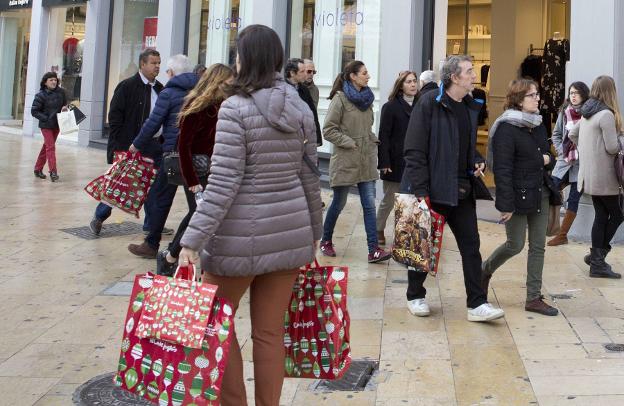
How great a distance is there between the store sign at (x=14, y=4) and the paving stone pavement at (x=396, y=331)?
1688 centimetres

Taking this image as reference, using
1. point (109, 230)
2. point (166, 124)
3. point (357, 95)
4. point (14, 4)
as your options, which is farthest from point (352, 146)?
point (14, 4)

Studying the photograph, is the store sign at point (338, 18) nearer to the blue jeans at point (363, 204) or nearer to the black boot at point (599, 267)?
the blue jeans at point (363, 204)

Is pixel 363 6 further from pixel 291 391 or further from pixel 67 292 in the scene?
pixel 291 391

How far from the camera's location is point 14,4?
24.7m

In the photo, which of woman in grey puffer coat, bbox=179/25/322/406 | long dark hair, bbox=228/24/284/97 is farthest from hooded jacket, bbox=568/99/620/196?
long dark hair, bbox=228/24/284/97

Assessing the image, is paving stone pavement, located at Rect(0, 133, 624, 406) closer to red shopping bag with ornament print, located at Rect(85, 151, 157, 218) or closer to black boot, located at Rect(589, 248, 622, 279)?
black boot, located at Rect(589, 248, 622, 279)

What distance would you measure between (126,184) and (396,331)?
139 inches

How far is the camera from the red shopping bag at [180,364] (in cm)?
325

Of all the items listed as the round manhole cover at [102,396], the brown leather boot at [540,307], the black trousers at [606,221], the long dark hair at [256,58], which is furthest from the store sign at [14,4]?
the long dark hair at [256,58]

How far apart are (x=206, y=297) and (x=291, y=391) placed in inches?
56.7

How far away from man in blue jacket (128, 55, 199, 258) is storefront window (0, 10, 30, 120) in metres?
20.9

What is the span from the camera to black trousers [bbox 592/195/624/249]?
728cm

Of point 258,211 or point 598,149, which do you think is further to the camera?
point 598,149

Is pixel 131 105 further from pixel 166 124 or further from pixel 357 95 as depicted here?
pixel 357 95
